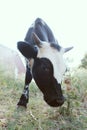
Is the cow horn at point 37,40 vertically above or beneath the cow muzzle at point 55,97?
above

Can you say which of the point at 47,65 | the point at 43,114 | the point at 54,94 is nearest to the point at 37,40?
the point at 47,65

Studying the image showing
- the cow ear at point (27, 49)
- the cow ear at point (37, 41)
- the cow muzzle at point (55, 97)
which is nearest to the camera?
the cow muzzle at point (55, 97)

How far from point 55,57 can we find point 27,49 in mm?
410

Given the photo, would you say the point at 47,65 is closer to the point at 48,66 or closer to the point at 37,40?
the point at 48,66

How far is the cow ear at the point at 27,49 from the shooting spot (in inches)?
168

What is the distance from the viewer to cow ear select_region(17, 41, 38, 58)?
4277mm

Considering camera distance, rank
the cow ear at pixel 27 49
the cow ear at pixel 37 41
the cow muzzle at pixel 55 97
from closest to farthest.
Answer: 1. the cow muzzle at pixel 55 97
2. the cow ear at pixel 37 41
3. the cow ear at pixel 27 49

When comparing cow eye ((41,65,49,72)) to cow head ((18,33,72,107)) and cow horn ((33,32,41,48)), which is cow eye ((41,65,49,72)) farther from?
cow horn ((33,32,41,48))

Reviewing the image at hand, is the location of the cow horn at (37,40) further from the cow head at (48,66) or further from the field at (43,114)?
the field at (43,114)

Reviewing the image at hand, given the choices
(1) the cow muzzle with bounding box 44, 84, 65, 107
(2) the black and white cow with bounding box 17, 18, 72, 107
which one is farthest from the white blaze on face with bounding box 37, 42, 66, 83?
(1) the cow muzzle with bounding box 44, 84, 65, 107

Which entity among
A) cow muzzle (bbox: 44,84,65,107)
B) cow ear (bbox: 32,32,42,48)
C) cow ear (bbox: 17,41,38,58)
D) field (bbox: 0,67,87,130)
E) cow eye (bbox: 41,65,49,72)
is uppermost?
cow ear (bbox: 32,32,42,48)

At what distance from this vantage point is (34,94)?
6.22 metres

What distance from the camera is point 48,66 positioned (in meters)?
4.06

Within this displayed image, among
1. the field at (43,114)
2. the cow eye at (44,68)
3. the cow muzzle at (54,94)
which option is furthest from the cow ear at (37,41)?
the field at (43,114)
